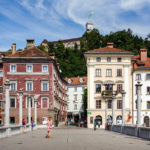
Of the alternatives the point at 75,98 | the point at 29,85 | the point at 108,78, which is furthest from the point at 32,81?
the point at 75,98

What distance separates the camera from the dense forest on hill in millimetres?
115938

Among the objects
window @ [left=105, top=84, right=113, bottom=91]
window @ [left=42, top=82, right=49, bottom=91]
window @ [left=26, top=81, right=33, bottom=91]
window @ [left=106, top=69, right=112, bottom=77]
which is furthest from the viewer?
window @ [left=106, top=69, right=112, bottom=77]

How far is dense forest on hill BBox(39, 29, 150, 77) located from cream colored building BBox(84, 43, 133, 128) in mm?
49935

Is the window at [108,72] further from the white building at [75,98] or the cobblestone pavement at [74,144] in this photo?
the cobblestone pavement at [74,144]

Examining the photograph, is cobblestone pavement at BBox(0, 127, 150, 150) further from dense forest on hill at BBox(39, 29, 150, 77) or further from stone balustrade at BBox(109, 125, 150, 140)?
dense forest on hill at BBox(39, 29, 150, 77)

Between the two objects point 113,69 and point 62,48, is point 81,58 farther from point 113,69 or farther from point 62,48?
point 113,69

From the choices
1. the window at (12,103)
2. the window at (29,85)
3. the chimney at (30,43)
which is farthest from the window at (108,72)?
the window at (12,103)

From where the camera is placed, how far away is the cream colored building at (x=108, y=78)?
→ 60125mm

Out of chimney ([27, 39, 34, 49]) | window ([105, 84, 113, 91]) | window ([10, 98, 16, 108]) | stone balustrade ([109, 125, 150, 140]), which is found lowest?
stone balustrade ([109, 125, 150, 140])

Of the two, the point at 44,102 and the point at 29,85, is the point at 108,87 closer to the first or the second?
the point at 44,102

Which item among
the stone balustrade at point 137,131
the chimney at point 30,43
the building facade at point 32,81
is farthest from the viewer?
the chimney at point 30,43

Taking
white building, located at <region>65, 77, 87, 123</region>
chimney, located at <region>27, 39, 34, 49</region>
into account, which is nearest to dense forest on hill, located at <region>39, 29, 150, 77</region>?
white building, located at <region>65, 77, 87, 123</region>

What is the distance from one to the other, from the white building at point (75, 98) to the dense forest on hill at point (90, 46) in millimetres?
15218

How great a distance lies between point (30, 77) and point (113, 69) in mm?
15545
